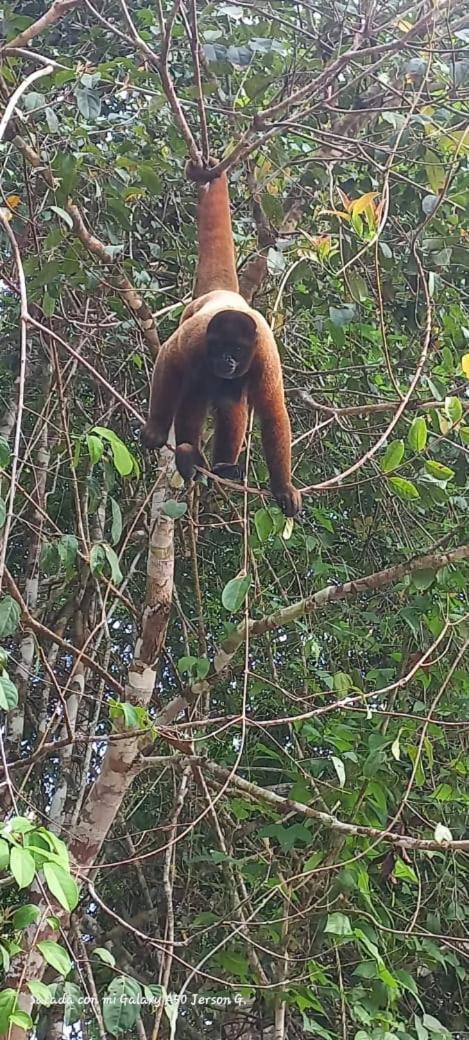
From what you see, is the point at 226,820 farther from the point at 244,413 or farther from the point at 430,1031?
the point at 244,413

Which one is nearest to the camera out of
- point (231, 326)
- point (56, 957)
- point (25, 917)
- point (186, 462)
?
point (56, 957)

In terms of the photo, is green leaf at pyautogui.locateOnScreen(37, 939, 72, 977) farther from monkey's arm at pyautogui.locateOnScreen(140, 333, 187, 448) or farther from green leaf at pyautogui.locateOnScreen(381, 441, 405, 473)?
monkey's arm at pyautogui.locateOnScreen(140, 333, 187, 448)

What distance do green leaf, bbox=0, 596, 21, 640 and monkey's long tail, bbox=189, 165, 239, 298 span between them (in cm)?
154

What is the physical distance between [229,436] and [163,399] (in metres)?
0.37

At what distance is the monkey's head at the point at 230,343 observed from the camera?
3006 mm

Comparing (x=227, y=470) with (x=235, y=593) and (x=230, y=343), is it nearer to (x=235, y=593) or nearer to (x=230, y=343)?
(x=230, y=343)

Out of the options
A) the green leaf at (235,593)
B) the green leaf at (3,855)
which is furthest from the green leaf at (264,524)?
the green leaf at (3,855)

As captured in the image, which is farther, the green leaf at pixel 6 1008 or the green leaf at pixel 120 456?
the green leaf at pixel 120 456

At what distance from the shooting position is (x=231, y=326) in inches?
119

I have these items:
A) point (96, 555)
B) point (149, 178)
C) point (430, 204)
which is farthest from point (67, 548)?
Result: point (430, 204)

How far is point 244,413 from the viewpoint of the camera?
347cm

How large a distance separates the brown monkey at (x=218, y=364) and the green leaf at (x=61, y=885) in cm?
179

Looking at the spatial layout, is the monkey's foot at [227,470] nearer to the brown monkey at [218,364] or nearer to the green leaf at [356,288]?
the brown monkey at [218,364]

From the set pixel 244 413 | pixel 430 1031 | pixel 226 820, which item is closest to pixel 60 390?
pixel 244 413
